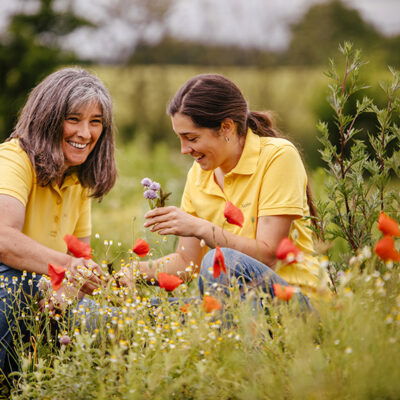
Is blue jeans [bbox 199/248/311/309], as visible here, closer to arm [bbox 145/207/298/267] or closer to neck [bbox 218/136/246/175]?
arm [bbox 145/207/298/267]

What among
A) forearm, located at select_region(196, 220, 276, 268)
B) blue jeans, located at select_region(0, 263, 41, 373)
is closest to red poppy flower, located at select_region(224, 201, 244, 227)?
forearm, located at select_region(196, 220, 276, 268)

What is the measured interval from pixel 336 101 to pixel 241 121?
20.9 inches

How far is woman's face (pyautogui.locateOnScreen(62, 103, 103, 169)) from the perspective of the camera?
3.13 meters

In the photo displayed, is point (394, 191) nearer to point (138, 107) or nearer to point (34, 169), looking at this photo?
point (34, 169)

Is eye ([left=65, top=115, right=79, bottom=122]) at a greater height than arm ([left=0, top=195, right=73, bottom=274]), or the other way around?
eye ([left=65, top=115, right=79, bottom=122])

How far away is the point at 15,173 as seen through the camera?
2.95 meters

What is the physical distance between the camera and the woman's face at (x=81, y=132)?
3.13 m

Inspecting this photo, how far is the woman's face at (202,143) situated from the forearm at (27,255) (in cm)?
79

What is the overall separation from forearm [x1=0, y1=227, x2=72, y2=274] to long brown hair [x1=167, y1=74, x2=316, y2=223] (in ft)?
3.00

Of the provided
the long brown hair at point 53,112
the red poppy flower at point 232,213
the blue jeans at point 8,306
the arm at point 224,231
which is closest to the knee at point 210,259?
the arm at point 224,231

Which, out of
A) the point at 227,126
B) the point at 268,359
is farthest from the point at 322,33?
the point at 268,359

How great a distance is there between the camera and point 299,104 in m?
13.0

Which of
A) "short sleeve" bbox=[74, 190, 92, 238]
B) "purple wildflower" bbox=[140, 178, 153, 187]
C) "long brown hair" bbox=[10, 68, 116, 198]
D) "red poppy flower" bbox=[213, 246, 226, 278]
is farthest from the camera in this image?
"short sleeve" bbox=[74, 190, 92, 238]

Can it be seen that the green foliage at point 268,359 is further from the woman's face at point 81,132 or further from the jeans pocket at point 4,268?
the woman's face at point 81,132
